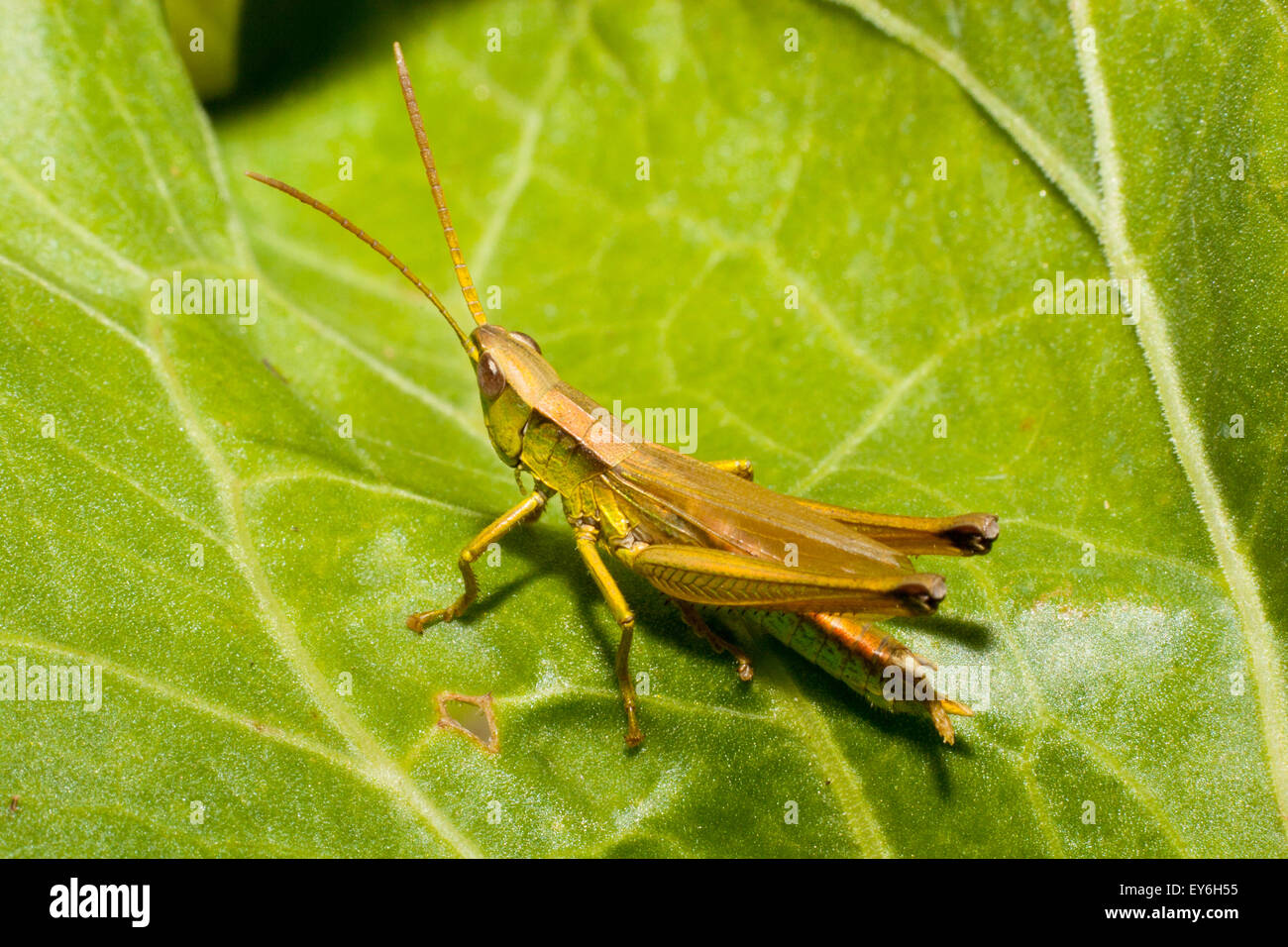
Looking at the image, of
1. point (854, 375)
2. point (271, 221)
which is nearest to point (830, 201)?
point (854, 375)

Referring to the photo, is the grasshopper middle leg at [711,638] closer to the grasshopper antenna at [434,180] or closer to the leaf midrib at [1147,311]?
the grasshopper antenna at [434,180]

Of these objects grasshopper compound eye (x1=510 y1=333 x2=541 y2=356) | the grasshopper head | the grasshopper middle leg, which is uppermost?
grasshopper compound eye (x1=510 y1=333 x2=541 y2=356)

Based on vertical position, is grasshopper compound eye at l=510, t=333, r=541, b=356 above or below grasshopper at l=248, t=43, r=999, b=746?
above

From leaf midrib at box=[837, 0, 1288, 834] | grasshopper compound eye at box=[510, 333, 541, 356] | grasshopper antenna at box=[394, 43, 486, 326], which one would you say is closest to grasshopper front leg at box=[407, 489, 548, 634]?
grasshopper compound eye at box=[510, 333, 541, 356]

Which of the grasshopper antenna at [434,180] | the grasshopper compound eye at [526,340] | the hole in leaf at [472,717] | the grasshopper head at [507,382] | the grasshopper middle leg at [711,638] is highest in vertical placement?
the grasshopper antenna at [434,180]

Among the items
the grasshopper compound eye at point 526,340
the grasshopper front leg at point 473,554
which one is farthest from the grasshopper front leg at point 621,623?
the grasshopper compound eye at point 526,340

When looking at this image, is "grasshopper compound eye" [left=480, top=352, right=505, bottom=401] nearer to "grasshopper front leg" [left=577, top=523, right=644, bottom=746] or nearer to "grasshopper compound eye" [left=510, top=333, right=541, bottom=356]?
"grasshopper compound eye" [left=510, top=333, right=541, bottom=356]
